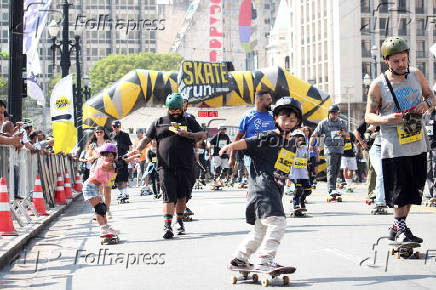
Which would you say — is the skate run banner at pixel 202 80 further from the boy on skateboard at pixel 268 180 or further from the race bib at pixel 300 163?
the boy on skateboard at pixel 268 180

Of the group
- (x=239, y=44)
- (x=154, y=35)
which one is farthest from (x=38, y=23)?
(x=154, y=35)

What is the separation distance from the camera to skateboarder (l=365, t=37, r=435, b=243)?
832cm

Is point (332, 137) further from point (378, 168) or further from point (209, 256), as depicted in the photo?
point (209, 256)

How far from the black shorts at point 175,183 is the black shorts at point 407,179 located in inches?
150

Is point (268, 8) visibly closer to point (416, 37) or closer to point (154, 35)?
point (154, 35)

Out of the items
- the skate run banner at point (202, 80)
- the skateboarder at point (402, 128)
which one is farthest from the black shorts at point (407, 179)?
the skate run banner at point (202, 80)

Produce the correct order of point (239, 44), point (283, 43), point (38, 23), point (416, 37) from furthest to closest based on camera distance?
1. point (239, 44)
2. point (283, 43)
3. point (416, 37)
4. point (38, 23)

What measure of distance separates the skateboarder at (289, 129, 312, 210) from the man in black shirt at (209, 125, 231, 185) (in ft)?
28.9

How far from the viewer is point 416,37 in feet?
318

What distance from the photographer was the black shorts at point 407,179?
839cm

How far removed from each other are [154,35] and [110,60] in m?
40.2

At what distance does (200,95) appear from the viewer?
3766 centimetres

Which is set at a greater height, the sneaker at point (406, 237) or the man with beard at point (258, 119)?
the man with beard at point (258, 119)

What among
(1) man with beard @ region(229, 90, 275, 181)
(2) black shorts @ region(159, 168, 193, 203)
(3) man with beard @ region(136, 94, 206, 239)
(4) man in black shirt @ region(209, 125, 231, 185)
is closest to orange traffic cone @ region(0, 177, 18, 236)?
(3) man with beard @ region(136, 94, 206, 239)
